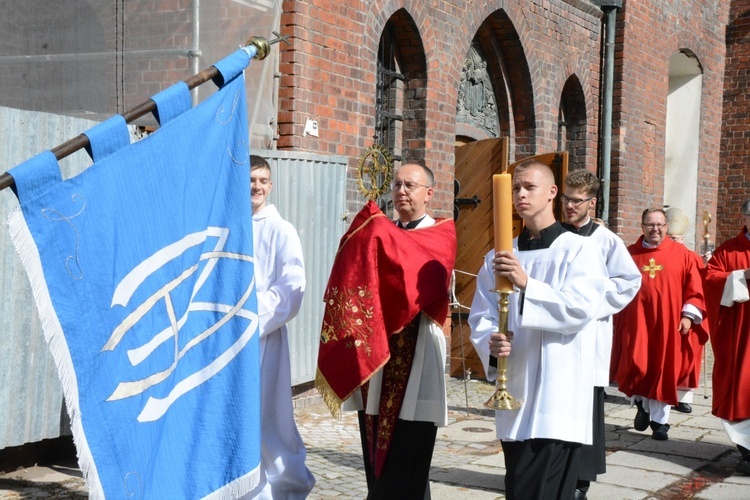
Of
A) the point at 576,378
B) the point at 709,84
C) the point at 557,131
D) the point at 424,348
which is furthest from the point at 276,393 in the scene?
the point at 709,84

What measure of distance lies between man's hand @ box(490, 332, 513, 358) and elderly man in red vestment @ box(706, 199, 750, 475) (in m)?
3.57

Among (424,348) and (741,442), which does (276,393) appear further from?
(741,442)

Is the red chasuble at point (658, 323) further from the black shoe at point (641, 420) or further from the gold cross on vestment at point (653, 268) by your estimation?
the black shoe at point (641, 420)

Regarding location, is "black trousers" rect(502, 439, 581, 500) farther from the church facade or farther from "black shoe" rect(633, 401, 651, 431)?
the church facade

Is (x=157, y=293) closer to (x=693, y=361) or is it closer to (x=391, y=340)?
(x=391, y=340)

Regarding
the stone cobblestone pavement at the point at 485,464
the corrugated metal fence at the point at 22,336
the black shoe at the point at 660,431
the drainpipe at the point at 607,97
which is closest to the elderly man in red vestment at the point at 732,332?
the stone cobblestone pavement at the point at 485,464

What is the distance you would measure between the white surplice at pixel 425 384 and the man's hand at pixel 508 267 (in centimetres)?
101

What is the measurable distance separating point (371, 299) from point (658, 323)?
14.9 ft

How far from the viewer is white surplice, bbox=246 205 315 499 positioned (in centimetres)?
496

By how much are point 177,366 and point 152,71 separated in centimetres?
482

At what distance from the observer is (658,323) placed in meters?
8.68

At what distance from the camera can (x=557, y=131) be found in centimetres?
1330

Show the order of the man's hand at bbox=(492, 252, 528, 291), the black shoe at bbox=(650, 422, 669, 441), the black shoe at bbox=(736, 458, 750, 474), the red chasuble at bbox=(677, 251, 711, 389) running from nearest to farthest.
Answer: the man's hand at bbox=(492, 252, 528, 291) → the black shoe at bbox=(736, 458, 750, 474) → the black shoe at bbox=(650, 422, 669, 441) → the red chasuble at bbox=(677, 251, 711, 389)

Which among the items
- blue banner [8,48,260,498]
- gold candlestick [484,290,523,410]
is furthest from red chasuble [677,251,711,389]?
blue banner [8,48,260,498]
